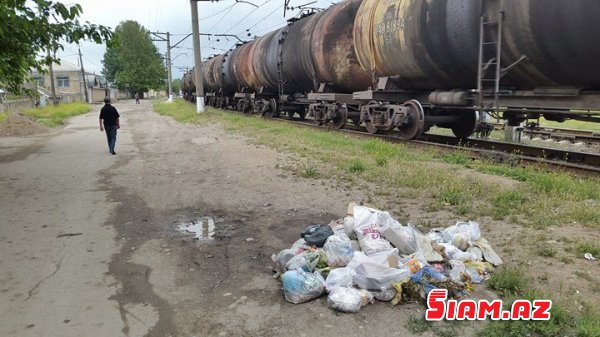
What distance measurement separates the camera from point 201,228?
5129 millimetres

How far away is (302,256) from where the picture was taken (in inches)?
145

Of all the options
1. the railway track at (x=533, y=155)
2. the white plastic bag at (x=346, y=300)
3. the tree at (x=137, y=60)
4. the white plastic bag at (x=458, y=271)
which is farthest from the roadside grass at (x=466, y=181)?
the tree at (x=137, y=60)

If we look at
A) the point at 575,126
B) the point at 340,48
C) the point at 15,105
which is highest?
the point at 340,48

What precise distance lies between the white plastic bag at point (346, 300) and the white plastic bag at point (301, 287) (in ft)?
0.40

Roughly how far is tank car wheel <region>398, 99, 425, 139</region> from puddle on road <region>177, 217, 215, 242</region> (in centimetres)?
563

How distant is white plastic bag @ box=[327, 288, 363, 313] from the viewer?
308cm

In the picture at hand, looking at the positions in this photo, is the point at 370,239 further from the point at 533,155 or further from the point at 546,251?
the point at 533,155

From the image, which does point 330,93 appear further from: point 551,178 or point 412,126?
point 551,178

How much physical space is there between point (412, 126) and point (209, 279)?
7.15 meters

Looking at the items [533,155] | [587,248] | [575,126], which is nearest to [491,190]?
[587,248]

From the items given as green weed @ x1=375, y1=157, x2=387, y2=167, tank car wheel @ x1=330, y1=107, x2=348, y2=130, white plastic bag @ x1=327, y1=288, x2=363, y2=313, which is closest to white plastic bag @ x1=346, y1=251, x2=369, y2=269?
white plastic bag @ x1=327, y1=288, x2=363, y2=313

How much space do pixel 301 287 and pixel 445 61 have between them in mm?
6147

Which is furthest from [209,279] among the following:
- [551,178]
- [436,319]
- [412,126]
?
[412,126]

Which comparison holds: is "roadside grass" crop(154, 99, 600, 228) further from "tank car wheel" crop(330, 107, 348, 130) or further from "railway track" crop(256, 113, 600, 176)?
"tank car wheel" crop(330, 107, 348, 130)
